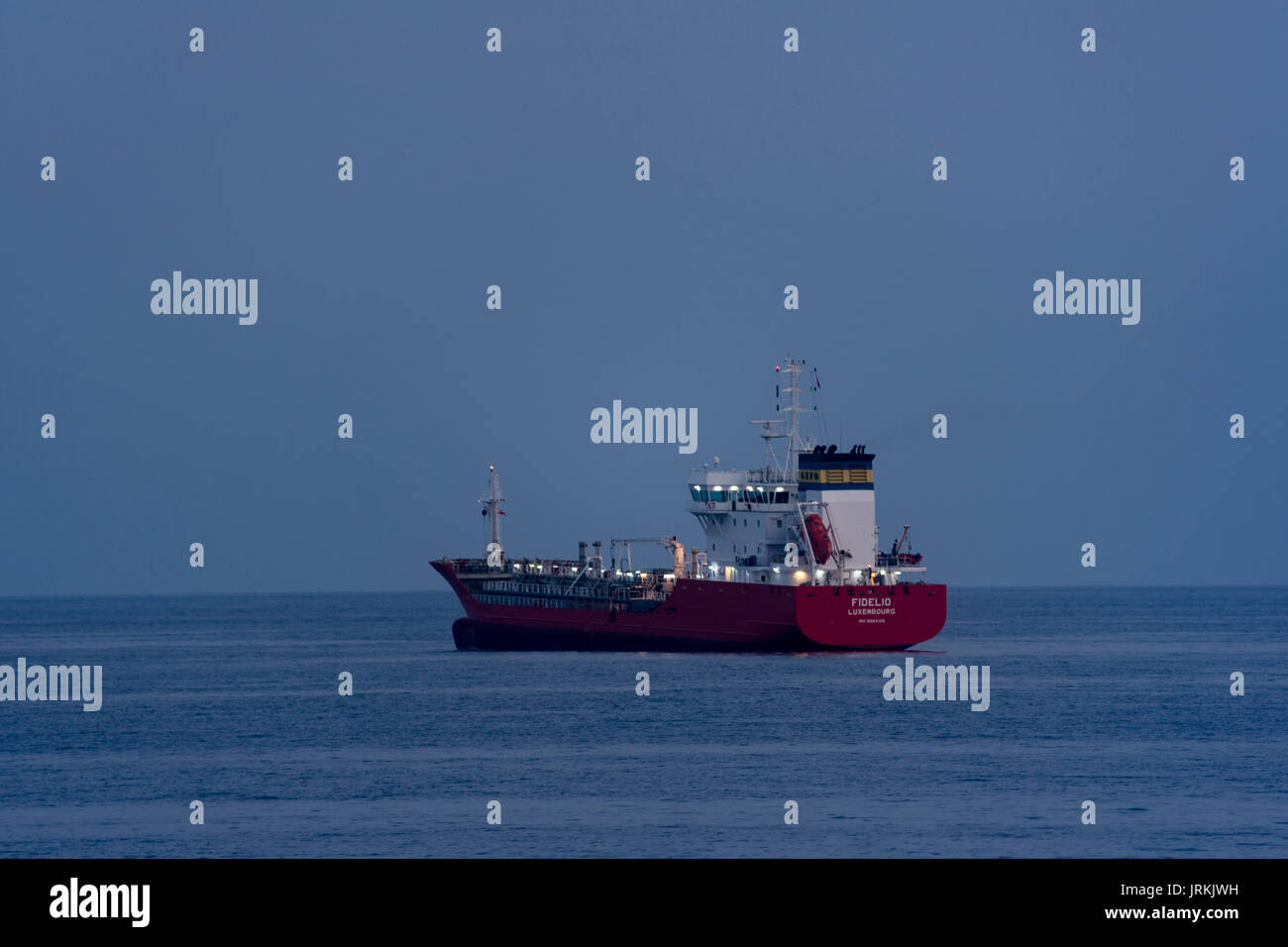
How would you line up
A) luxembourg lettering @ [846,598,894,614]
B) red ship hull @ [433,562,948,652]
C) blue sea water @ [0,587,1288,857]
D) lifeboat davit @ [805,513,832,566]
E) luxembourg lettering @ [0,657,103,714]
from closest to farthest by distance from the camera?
1. blue sea water @ [0,587,1288,857]
2. red ship hull @ [433,562,948,652]
3. luxembourg lettering @ [846,598,894,614]
4. luxembourg lettering @ [0,657,103,714]
5. lifeboat davit @ [805,513,832,566]

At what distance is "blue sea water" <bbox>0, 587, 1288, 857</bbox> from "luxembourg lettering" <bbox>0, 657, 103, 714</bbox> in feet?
3.55

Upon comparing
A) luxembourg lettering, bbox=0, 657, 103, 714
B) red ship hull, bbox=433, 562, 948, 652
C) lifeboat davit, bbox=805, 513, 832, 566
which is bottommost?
luxembourg lettering, bbox=0, 657, 103, 714

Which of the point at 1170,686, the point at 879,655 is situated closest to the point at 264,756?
the point at 879,655

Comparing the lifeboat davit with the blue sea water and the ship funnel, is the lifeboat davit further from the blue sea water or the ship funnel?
the blue sea water

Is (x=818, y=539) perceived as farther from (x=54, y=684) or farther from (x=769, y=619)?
(x=54, y=684)

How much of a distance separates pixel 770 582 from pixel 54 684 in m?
34.2

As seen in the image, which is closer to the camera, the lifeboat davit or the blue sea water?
the blue sea water

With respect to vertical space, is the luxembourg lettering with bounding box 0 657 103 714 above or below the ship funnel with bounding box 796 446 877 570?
below

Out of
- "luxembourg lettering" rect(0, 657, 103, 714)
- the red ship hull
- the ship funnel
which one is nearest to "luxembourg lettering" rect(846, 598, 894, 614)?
the red ship hull

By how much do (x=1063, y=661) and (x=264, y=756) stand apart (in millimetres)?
47855

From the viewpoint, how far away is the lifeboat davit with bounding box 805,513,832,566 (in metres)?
66.6

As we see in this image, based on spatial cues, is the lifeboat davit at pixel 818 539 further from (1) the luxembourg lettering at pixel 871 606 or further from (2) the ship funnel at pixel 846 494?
(1) the luxembourg lettering at pixel 871 606

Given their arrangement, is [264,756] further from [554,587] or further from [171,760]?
[554,587]

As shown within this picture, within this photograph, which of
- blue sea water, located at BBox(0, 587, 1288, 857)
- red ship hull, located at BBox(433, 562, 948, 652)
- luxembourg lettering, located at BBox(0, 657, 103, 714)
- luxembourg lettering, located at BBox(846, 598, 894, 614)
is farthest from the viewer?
luxembourg lettering, located at BBox(0, 657, 103, 714)
